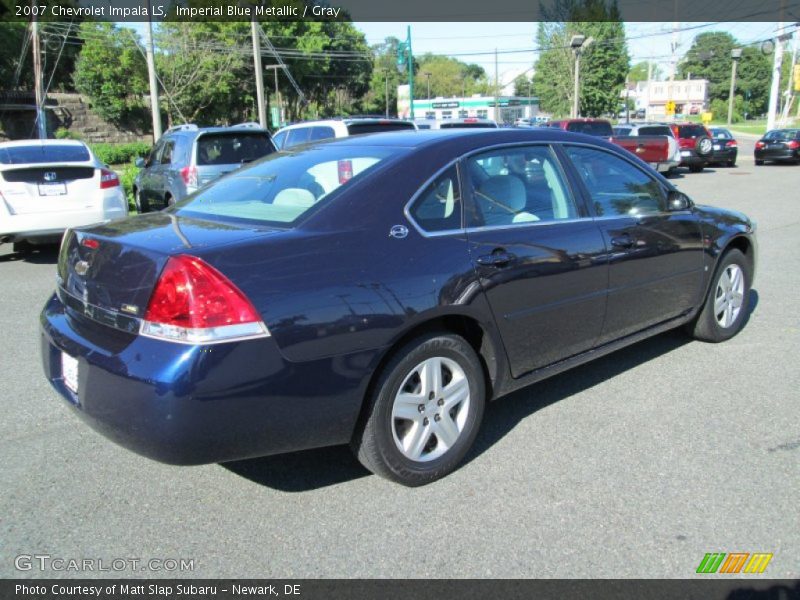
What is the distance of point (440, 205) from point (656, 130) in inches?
859

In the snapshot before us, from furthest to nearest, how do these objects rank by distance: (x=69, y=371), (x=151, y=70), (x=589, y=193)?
(x=151, y=70), (x=589, y=193), (x=69, y=371)

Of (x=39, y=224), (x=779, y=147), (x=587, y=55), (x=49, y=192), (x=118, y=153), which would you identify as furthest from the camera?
(x=587, y=55)

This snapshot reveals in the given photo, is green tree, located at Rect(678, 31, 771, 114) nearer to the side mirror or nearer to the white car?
the white car

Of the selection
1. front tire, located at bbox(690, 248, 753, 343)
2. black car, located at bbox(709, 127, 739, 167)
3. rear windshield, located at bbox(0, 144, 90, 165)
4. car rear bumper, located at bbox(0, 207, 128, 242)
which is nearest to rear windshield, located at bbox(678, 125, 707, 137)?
black car, located at bbox(709, 127, 739, 167)

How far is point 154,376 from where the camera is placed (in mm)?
2578

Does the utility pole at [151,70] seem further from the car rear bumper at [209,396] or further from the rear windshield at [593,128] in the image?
the car rear bumper at [209,396]

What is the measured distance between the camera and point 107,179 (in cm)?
913

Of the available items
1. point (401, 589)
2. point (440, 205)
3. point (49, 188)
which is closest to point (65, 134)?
point (49, 188)

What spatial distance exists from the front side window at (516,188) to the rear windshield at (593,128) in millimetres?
18583

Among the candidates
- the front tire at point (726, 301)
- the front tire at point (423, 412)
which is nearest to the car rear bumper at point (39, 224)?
the front tire at point (423, 412)

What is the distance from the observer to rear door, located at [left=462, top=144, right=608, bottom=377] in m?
3.46

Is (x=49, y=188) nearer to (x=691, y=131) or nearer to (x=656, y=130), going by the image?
(x=656, y=130)

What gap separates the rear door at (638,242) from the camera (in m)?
4.12

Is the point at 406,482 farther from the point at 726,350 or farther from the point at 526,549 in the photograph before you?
the point at 726,350
